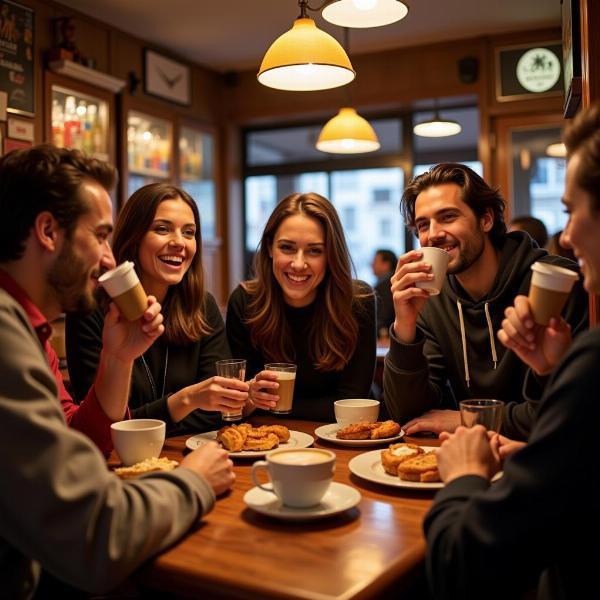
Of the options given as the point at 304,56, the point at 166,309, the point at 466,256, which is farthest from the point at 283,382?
the point at 304,56

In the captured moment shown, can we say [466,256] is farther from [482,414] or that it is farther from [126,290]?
[126,290]

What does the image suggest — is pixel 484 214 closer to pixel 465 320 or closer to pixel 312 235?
pixel 465 320

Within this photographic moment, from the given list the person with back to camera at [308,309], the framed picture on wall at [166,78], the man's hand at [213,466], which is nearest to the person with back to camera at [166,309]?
the person with back to camera at [308,309]

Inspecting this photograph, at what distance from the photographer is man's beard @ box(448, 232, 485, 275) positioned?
2.33 meters

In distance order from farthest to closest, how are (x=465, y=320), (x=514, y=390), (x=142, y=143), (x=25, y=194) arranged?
(x=142, y=143) < (x=465, y=320) < (x=514, y=390) < (x=25, y=194)

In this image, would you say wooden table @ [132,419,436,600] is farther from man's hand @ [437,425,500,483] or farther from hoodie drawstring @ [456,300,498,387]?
hoodie drawstring @ [456,300,498,387]

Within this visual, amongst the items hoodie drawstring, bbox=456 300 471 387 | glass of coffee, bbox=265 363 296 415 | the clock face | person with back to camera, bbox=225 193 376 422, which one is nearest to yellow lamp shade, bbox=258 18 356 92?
person with back to camera, bbox=225 193 376 422

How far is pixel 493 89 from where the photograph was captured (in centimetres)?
586

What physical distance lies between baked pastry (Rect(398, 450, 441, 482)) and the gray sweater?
1.77 feet

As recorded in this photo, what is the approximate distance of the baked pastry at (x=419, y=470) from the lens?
1.44m

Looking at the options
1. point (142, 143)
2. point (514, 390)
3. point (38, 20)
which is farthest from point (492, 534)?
point (142, 143)

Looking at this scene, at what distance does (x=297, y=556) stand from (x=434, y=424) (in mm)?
886

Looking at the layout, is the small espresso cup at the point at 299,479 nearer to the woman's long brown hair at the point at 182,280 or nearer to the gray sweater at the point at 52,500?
the gray sweater at the point at 52,500

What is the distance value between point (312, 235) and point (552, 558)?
173 centimetres
